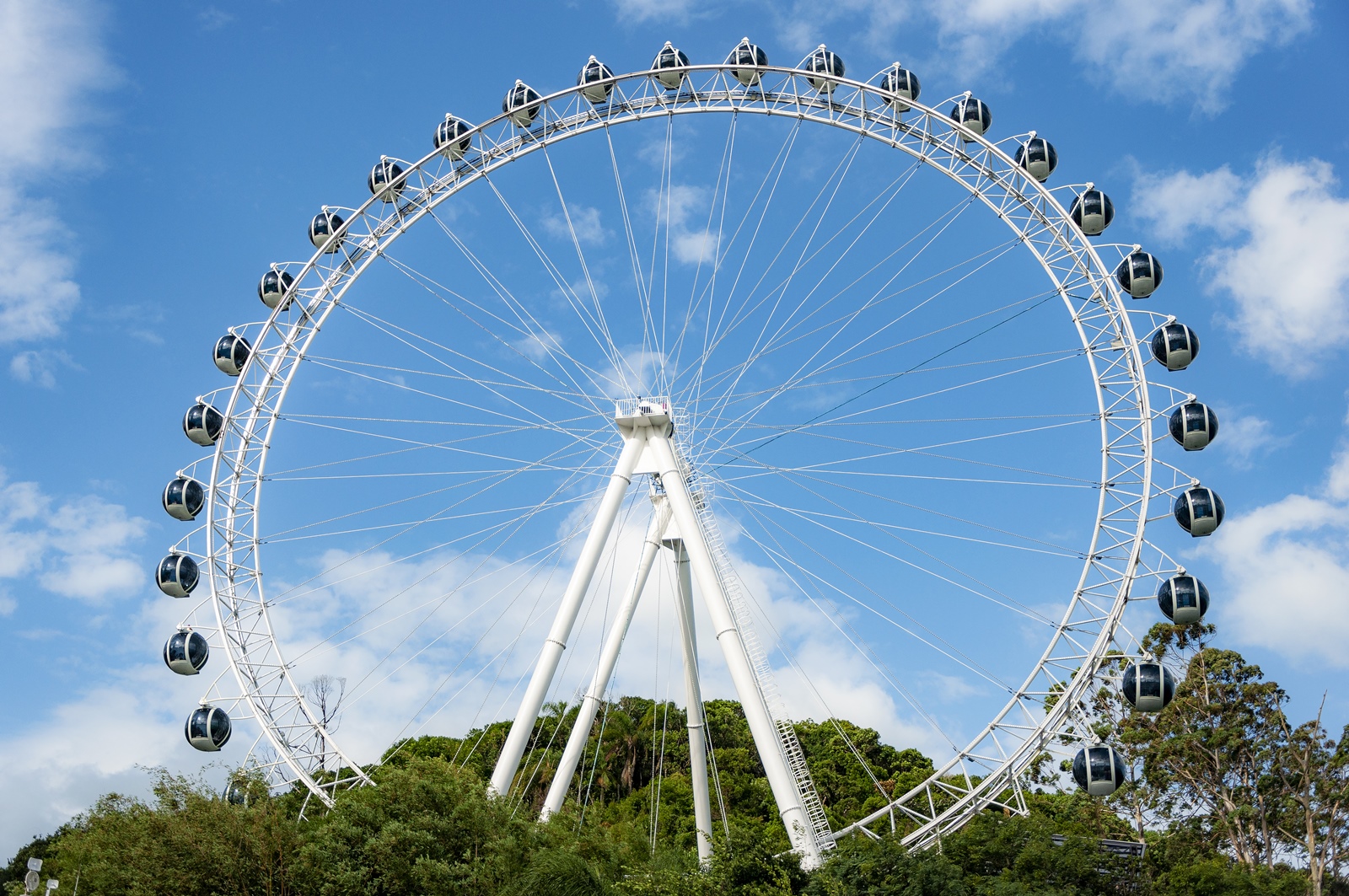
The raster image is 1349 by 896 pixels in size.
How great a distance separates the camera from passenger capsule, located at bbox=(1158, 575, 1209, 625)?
27.2m

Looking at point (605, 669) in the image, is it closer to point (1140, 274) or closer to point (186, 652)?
point (186, 652)

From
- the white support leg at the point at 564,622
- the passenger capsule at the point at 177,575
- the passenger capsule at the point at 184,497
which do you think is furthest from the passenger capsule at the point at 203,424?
the white support leg at the point at 564,622

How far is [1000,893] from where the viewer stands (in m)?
24.1

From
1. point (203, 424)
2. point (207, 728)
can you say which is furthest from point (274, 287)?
point (207, 728)

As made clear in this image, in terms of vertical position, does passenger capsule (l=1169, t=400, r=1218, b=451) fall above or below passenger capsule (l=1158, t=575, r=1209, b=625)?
above

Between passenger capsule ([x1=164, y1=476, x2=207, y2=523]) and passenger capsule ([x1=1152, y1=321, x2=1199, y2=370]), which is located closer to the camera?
passenger capsule ([x1=1152, y1=321, x2=1199, y2=370])

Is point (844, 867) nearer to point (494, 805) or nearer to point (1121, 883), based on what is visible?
point (494, 805)

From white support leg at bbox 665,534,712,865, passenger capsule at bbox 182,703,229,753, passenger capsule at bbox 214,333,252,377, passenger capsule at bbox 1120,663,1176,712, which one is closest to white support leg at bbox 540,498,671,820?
white support leg at bbox 665,534,712,865

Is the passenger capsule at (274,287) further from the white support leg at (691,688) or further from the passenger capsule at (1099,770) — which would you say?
the passenger capsule at (1099,770)

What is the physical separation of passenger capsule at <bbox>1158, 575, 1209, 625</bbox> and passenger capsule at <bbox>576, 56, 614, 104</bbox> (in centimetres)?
1969

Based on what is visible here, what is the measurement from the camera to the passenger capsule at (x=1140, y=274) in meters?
30.1

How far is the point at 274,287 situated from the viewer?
1384 inches

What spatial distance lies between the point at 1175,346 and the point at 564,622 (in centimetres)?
1620

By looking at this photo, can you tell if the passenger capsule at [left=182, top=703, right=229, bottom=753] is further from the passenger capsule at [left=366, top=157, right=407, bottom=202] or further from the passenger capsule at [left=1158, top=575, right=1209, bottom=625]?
the passenger capsule at [left=1158, top=575, right=1209, bottom=625]
